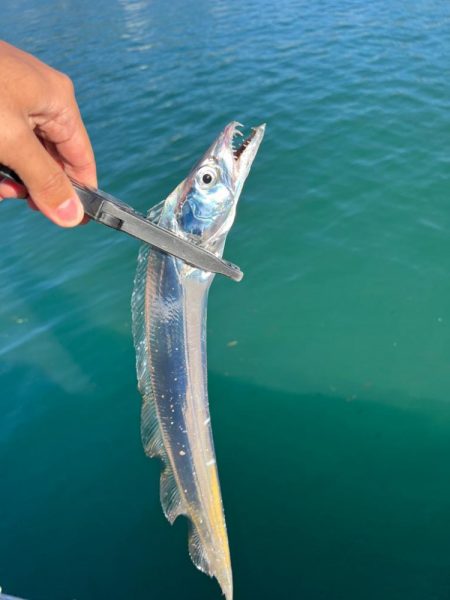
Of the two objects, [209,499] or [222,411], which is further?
[222,411]

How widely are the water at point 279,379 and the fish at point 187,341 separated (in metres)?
1.66

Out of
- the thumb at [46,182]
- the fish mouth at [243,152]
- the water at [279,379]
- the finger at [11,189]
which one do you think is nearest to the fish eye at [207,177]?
the fish mouth at [243,152]

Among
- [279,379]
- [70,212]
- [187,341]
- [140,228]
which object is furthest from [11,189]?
[279,379]

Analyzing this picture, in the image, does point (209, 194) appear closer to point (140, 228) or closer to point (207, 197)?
point (207, 197)

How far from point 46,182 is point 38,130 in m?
0.51

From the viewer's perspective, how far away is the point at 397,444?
4754 millimetres

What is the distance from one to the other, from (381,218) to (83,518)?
205 inches

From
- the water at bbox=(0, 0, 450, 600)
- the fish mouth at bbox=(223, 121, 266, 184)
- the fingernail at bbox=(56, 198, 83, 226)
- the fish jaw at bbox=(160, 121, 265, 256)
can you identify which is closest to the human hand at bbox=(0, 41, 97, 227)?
the fingernail at bbox=(56, 198, 83, 226)

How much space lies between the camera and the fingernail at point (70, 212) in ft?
6.39

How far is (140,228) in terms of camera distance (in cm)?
226

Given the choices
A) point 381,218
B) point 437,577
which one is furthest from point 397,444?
point 381,218

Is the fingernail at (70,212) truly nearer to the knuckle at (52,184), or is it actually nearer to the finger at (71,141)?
the knuckle at (52,184)

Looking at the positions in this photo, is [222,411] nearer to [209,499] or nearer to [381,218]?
[209,499]

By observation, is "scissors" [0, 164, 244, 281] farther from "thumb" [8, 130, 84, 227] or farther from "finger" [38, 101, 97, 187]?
"finger" [38, 101, 97, 187]
